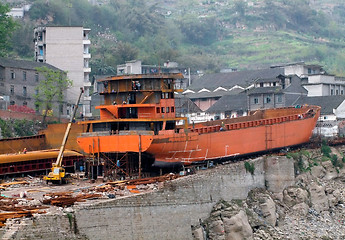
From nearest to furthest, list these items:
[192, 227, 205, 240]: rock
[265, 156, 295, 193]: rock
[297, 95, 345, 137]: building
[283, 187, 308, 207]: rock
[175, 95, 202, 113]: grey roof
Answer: [192, 227, 205, 240]: rock < [283, 187, 308, 207]: rock < [265, 156, 295, 193]: rock < [297, 95, 345, 137]: building < [175, 95, 202, 113]: grey roof

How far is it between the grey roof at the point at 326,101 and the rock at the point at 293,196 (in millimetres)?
24193

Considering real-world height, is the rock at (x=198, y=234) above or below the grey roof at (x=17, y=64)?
below

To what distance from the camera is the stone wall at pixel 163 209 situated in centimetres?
4156

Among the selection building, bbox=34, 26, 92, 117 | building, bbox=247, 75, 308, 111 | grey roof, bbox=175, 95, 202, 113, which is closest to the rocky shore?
building, bbox=247, 75, 308, 111

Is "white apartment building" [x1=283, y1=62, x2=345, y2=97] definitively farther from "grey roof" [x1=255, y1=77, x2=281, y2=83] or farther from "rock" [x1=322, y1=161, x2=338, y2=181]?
"rock" [x1=322, y1=161, x2=338, y2=181]

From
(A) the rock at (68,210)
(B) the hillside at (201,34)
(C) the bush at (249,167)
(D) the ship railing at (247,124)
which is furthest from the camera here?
(B) the hillside at (201,34)

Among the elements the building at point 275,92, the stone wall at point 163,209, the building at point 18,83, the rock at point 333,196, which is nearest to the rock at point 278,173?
the stone wall at point 163,209

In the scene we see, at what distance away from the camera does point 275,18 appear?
188375mm

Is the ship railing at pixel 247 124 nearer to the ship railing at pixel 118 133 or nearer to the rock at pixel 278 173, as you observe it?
the rock at pixel 278 173

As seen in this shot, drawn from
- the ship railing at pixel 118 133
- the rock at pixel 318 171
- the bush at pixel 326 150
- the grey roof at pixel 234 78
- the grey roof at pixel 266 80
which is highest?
the grey roof at pixel 234 78

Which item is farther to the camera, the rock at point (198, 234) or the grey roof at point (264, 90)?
the grey roof at point (264, 90)

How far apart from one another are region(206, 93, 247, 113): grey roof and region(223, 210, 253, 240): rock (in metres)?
37.4

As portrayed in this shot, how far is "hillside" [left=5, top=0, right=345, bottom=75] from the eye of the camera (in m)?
125

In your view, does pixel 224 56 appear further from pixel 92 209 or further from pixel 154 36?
pixel 92 209
